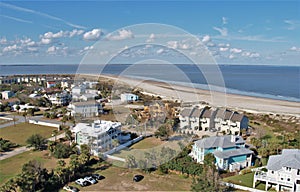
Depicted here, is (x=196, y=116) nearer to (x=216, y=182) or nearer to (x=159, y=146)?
(x=159, y=146)

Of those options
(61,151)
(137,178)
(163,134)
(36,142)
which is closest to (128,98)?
(163,134)

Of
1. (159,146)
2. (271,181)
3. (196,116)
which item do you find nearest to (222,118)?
(196,116)

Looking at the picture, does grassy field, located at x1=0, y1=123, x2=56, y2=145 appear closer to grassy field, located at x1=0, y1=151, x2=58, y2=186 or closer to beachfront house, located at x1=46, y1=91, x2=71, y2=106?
grassy field, located at x1=0, y1=151, x2=58, y2=186

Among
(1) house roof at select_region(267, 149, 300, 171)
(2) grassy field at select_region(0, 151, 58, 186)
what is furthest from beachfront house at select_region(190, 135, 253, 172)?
(2) grassy field at select_region(0, 151, 58, 186)

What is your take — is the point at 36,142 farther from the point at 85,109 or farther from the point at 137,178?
the point at 85,109

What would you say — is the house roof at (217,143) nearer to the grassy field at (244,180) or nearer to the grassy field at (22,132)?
the grassy field at (244,180)

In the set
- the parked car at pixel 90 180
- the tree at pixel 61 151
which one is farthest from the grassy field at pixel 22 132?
the parked car at pixel 90 180
